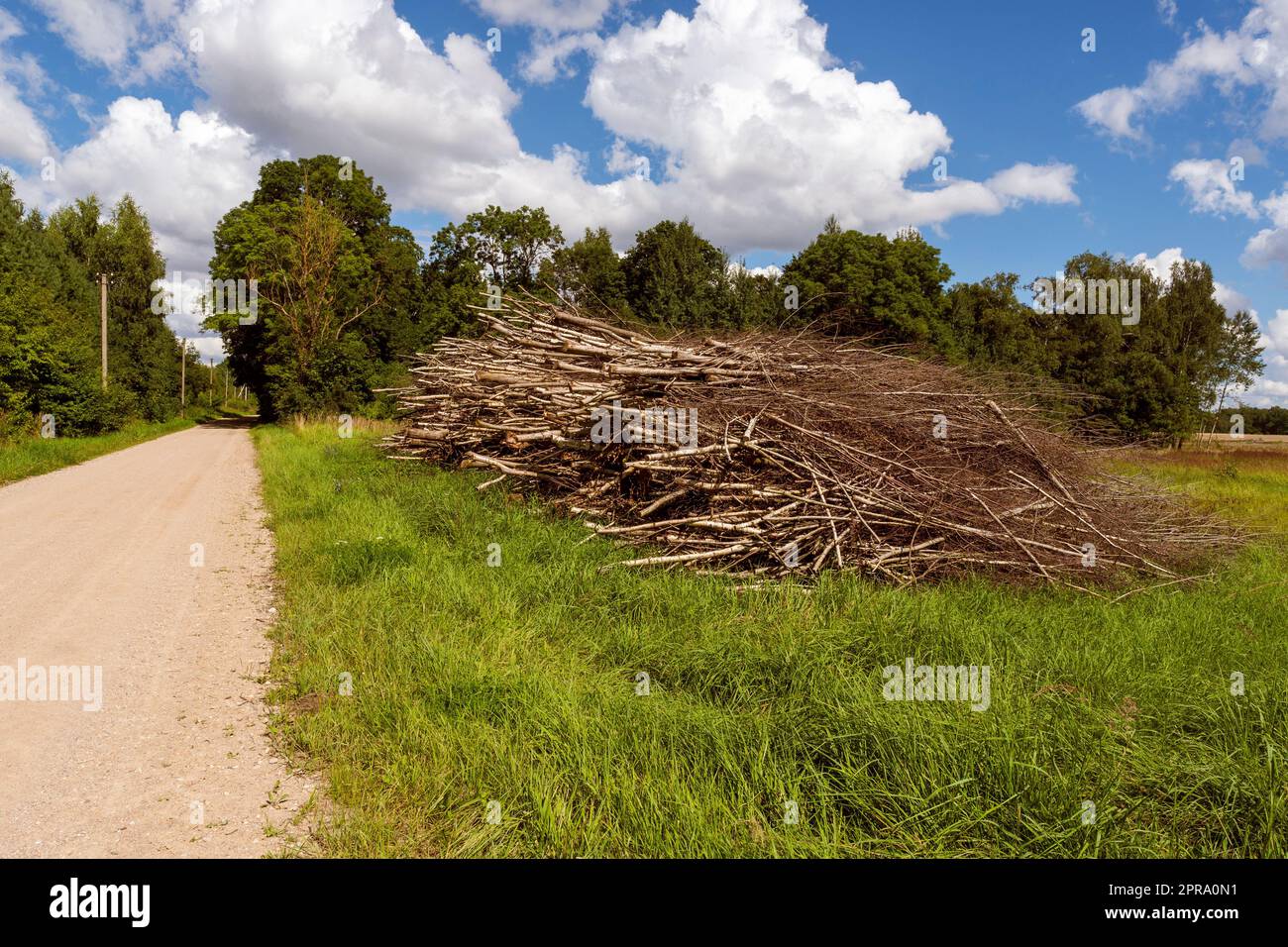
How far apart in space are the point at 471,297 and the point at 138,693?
38.7m

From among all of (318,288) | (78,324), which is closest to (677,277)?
(318,288)

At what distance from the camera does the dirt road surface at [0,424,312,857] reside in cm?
287

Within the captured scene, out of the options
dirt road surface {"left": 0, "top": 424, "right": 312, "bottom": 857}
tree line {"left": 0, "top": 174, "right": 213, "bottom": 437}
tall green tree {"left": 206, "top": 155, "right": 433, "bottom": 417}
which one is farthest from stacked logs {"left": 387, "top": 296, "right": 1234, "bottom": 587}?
tall green tree {"left": 206, "top": 155, "right": 433, "bottom": 417}

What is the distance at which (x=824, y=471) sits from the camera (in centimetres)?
657

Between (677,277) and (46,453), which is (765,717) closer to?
(46,453)

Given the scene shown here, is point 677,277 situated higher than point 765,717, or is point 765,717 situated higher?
point 677,277

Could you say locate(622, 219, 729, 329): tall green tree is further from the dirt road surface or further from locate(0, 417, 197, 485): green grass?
the dirt road surface

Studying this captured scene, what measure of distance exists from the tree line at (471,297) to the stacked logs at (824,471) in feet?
65.6

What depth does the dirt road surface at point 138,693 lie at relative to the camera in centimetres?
287

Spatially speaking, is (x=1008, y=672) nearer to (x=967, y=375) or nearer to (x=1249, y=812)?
(x=1249, y=812)

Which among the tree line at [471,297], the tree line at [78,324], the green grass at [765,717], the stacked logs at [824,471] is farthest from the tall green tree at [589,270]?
the green grass at [765,717]

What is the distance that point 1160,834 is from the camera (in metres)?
2.70
